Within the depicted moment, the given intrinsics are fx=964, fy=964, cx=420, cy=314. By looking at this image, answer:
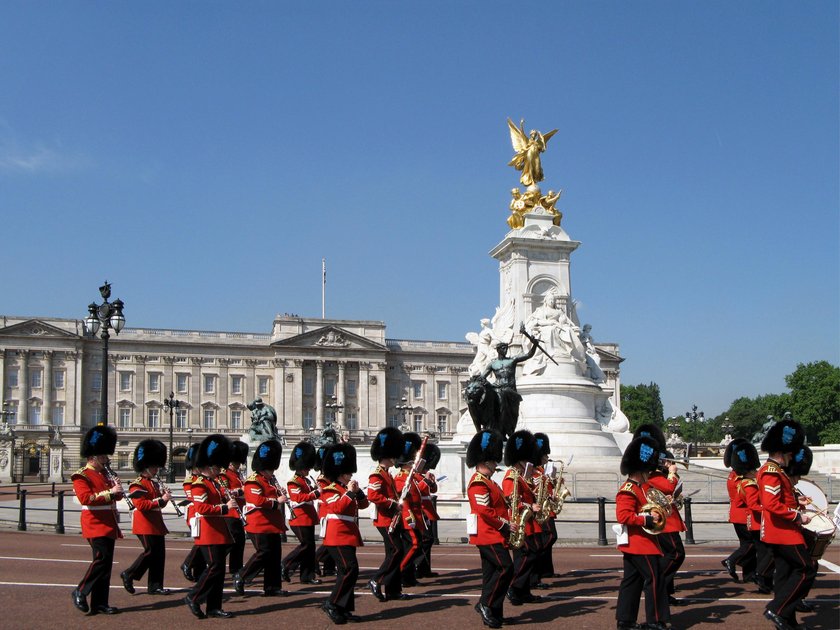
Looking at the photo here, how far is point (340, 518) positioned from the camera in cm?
1066

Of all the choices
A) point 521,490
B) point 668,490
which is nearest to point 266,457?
point 521,490

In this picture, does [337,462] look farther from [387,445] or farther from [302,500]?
[302,500]

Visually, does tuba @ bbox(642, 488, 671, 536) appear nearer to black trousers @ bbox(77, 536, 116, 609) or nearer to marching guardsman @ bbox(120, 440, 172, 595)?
marching guardsman @ bbox(120, 440, 172, 595)

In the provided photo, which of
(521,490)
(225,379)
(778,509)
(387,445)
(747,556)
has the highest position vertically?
(225,379)

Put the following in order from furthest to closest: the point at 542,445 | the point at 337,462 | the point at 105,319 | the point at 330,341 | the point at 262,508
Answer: the point at 330,341 < the point at 105,319 < the point at 542,445 < the point at 262,508 < the point at 337,462

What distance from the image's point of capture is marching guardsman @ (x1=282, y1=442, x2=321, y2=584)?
1266 centimetres

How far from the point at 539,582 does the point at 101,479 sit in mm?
5766

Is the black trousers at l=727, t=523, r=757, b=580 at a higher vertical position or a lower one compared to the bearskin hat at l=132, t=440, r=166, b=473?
lower

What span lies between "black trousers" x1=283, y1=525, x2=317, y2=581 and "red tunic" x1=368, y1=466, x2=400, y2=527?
4.25 ft

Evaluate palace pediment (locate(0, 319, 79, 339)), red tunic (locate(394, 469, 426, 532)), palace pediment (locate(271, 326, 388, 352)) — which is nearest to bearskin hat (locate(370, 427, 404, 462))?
red tunic (locate(394, 469, 426, 532))

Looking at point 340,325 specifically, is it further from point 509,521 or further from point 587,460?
point 509,521

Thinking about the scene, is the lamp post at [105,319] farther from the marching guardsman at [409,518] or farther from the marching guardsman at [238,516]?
the marching guardsman at [409,518]

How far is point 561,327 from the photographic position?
36.7 m

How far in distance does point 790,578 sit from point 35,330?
10167 cm
